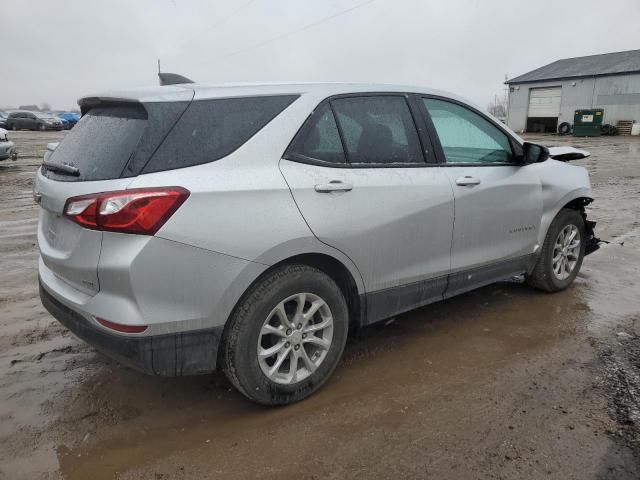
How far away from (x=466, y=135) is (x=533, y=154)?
61 cm

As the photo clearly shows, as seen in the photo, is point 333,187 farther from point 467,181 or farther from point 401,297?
point 467,181

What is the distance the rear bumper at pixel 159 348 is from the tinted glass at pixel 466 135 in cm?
205

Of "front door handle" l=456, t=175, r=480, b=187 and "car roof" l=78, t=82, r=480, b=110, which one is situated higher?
"car roof" l=78, t=82, r=480, b=110

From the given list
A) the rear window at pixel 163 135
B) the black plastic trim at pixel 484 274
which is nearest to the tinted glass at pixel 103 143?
the rear window at pixel 163 135

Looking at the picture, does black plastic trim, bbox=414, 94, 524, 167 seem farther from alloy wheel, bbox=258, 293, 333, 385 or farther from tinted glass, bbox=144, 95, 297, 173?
alloy wheel, bbox=258, 293, 333, 385

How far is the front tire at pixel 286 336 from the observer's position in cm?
261

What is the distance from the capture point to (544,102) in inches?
1508

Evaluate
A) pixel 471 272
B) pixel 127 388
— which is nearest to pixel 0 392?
pixel 127 388

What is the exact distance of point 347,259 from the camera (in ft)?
9.62

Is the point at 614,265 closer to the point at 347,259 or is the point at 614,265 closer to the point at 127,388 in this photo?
the point at 347,259

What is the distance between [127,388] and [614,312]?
375cm

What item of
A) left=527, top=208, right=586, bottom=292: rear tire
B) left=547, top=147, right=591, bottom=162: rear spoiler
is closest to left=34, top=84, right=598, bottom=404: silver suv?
left=527, top=208, right=586, bottom=292: rear tire

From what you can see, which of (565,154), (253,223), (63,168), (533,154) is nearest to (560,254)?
(565,154)

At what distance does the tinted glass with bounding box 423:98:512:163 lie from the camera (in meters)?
3.59
